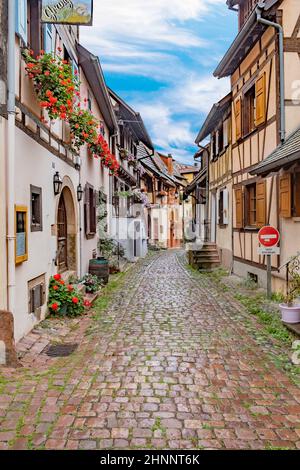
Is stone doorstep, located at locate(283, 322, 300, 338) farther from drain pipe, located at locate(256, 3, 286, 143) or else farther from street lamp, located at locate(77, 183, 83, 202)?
→ street lamp, located at locate(77, 183, 83, 202)

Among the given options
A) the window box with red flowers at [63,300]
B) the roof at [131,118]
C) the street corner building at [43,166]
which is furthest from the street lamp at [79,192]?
the roof at [131,118]

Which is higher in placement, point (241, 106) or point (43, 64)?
point (241, 106)

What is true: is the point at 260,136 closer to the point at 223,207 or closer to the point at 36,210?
the point at 223,207

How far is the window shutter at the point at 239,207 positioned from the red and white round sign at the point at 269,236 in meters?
3.37

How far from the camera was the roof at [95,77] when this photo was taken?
9.83 m

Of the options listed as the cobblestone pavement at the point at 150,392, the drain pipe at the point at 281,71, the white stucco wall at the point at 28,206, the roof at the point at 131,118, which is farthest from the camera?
the roof at the point at 131,118

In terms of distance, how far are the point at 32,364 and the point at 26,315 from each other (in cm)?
110

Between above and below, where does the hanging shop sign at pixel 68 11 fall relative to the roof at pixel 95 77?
below

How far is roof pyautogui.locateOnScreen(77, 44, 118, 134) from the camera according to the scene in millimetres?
9827

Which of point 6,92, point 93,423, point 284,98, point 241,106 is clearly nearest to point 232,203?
point 241,106

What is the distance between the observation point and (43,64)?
18.3 feet

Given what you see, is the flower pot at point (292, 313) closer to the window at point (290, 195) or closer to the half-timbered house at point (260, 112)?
the half-timbered house at point (260, 112)

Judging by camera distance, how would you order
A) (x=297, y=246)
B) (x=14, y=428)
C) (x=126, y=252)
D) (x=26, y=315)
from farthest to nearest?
(x=126, y=252) < (x=297, y=246) < (x=26, y=315) < (x=14, y=428)

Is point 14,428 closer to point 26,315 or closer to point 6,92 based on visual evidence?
point 26,315
